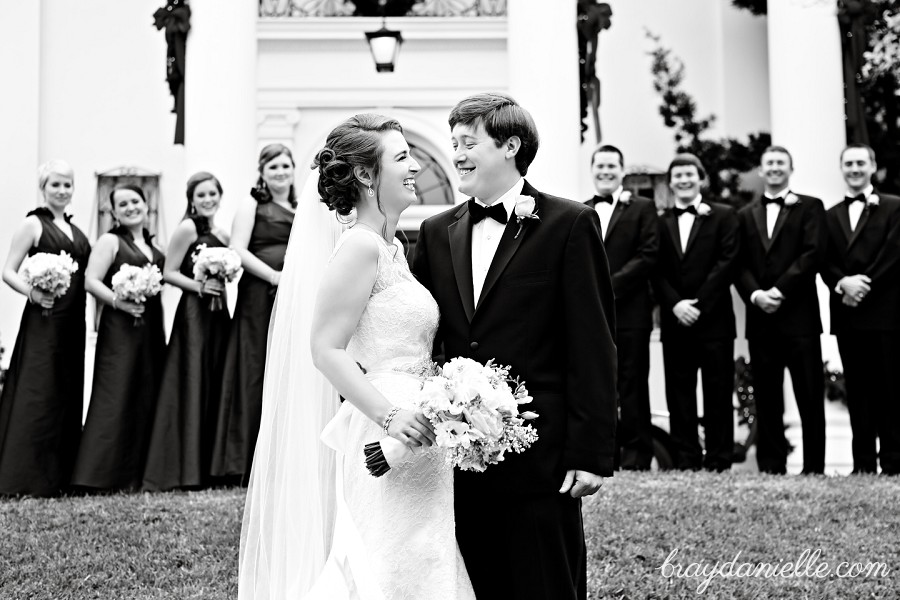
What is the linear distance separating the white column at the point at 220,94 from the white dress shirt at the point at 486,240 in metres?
7.78

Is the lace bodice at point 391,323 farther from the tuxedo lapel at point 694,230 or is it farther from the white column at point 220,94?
the white column at point 220,94

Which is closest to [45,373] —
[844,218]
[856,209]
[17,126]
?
[844,218]

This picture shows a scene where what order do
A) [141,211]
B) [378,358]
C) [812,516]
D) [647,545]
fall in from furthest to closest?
[141,211]
[812,516]
[647,545]
[378,358]

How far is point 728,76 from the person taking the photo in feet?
50.4

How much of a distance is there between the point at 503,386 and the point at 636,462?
17.7 feet

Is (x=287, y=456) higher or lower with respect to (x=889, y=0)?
lower

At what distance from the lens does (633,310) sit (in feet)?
29.1

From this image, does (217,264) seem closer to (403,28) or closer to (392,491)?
(392,491)

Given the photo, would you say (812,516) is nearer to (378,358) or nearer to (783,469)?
(783,469)

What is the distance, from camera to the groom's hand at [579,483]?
3.79m

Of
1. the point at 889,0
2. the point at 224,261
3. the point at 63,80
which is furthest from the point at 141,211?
the point at 889,0

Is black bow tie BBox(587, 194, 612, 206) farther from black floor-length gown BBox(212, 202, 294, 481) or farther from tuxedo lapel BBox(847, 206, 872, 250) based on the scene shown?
black floor-length gown BBox(212, 202, 294, 481)

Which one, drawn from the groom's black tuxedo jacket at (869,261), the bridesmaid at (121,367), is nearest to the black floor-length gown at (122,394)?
the bridesmaid at (121,367)

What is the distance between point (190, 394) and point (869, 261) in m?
5.33
